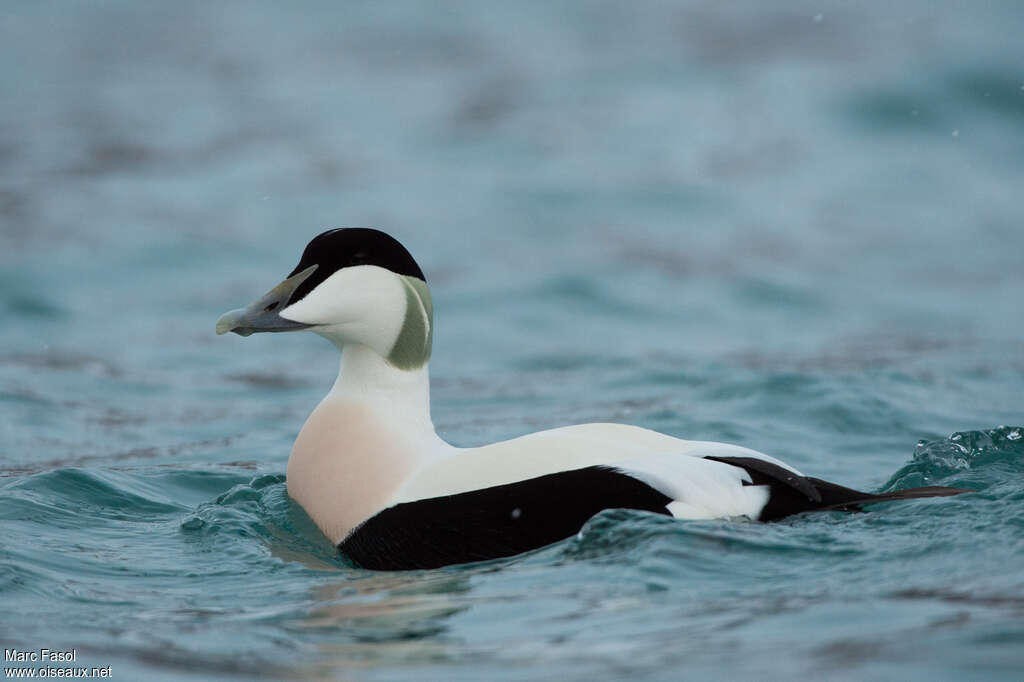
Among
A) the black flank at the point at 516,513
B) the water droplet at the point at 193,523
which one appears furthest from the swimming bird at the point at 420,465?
the water droplet at the point at 193,523

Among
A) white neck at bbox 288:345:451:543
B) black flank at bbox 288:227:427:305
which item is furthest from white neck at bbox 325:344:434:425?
black flank at bbox 288:227:427:305

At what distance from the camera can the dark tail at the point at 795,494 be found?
3.69 meters

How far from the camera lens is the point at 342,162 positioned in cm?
1137

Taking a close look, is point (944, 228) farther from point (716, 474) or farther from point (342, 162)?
point (716, 474)

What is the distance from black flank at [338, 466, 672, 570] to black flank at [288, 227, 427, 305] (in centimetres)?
63

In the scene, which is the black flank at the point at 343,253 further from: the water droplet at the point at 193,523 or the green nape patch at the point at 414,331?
the water droplet at the point at 193,523

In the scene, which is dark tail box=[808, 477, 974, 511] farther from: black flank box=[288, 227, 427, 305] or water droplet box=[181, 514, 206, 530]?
water droplet box=[181, 514, 206, 530]

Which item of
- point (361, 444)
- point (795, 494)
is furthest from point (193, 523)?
point (795, 494)

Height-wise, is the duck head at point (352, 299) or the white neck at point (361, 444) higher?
the duck head at point (352, 299)

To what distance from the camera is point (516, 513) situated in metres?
3.57

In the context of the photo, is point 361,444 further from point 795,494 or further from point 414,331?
point 795,494

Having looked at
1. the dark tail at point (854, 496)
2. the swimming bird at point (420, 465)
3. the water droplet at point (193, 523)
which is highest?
the swimming bird at point (420, 465)

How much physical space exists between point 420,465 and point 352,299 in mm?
460

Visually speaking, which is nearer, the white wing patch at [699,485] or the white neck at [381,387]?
the white wing patch at [699,485]
